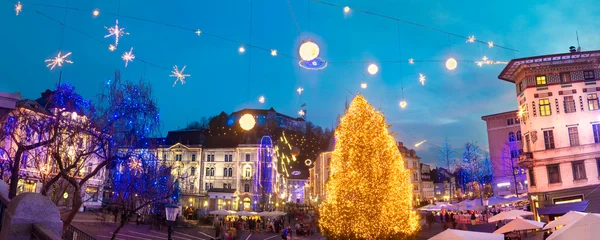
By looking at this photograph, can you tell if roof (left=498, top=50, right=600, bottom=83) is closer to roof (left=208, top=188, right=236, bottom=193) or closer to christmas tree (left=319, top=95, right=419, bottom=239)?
christmas tree (left=319, top=95, right=419, bottom=239)

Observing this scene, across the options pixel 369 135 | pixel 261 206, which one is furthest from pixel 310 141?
pixel 369 135

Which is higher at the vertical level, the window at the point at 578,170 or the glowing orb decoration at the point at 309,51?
the glowing orb decoration at the point at 309,51

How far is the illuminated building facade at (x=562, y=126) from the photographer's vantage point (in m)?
30.9

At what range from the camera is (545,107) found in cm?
3303

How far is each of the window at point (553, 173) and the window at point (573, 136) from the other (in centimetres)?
217

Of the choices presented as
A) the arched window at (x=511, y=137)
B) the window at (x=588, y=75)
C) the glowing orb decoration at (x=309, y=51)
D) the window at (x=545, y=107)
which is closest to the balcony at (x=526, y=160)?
the window at (x=545, y=107)

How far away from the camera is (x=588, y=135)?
3123 cm

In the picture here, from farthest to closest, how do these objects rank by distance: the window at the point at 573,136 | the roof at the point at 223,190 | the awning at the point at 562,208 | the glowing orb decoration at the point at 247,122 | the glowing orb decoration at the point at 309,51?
the roof at the point at 223,190
the window at the point at 573,136
the awning at the point at 562,208
the glowing orb decoration at the point at 247,122
the glowing orb decoration at the point at 309,51

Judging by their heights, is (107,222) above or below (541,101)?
below

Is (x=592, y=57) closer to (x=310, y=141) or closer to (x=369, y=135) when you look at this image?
(x=369, y=135)

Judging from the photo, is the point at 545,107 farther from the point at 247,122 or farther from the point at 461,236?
the point at 247,122

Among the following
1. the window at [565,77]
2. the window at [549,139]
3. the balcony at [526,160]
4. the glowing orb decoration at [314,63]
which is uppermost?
the window at [565,77]

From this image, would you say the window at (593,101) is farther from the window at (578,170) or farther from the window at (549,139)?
the window at (578,170)

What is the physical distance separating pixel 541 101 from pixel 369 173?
81.1 feet
